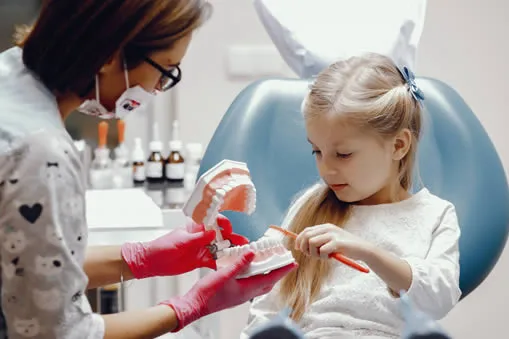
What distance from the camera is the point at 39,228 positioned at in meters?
0.97

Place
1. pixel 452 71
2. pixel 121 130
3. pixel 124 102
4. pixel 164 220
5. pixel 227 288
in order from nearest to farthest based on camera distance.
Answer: pixel 124 102 → pixel 227 288 → pixel 164 220 → pixel 121 130 → pixel 452 71

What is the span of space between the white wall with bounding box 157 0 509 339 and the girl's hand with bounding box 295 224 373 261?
1.22 m

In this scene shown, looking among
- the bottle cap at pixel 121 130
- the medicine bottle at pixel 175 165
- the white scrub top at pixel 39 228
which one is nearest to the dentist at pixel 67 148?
the white scrub top at pixel 39 228

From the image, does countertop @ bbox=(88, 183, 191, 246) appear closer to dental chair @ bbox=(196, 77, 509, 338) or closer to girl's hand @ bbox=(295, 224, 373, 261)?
dental chair @ bbox=(196, 77, 509, 338)

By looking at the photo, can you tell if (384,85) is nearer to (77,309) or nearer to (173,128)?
(77,309)

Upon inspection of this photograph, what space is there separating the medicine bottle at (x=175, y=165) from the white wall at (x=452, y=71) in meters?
0.18

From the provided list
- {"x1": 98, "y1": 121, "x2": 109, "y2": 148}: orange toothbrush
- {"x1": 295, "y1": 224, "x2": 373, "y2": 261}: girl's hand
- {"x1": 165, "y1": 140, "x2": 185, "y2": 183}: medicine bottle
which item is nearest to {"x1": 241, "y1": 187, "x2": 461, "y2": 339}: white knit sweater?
{"x1": 295, "y1": 224, "x2": 373, "y2": 261}: girl's hand

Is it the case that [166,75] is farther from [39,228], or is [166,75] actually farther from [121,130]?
[121,130]

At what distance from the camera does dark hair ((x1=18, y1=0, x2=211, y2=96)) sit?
1.04 m

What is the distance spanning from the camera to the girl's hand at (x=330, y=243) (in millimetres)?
1202

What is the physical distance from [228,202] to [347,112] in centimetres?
27

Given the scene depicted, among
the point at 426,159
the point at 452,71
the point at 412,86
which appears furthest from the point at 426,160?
the point at 452,71

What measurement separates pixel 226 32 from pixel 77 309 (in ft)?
4.93

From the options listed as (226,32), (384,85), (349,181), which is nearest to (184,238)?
(349,181)
